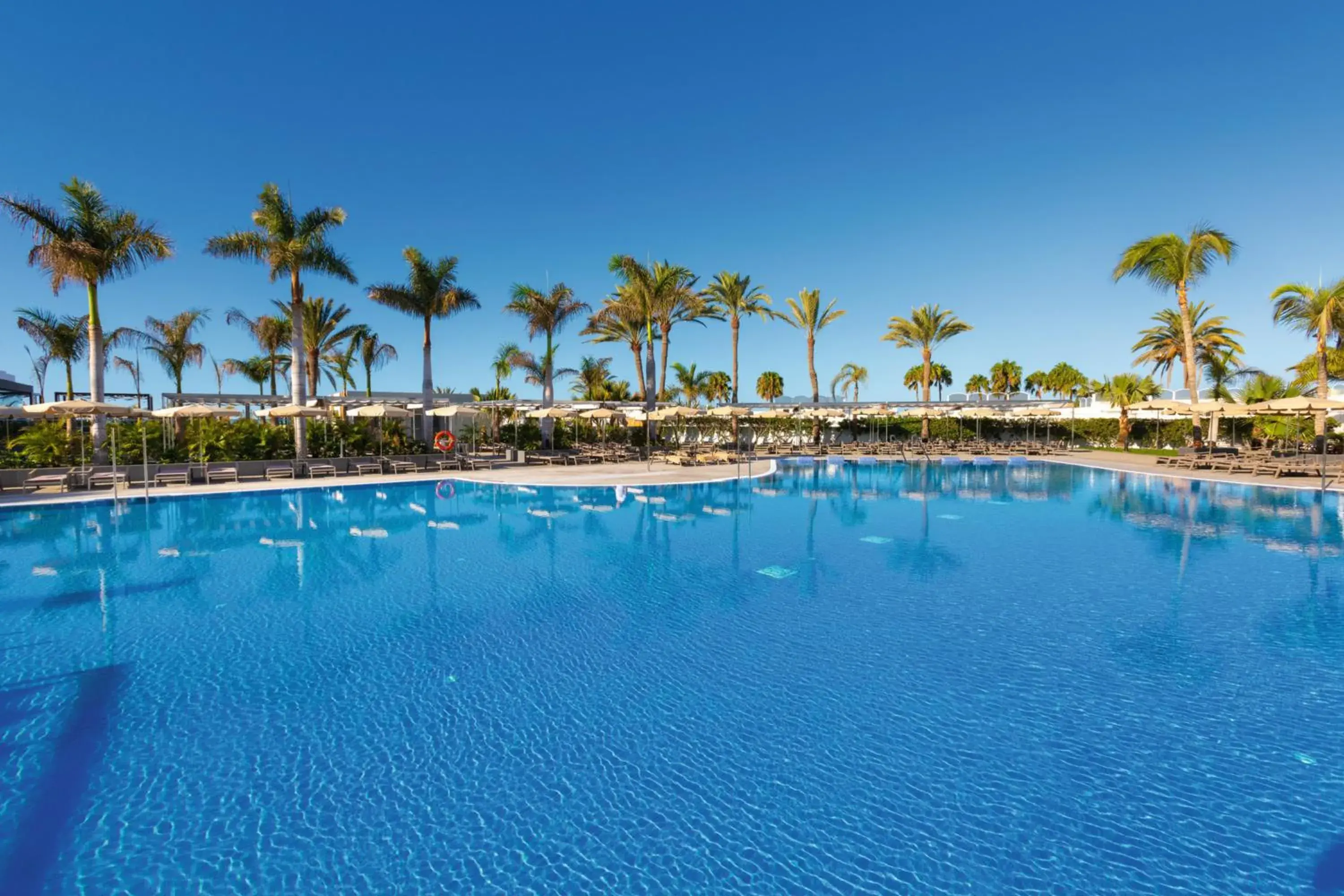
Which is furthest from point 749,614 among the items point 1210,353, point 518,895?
point 1210,353

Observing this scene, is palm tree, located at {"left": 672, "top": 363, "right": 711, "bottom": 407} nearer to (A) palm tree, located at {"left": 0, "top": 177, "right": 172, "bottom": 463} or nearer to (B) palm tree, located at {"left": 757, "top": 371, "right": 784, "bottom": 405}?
(B) palm tree, located at {"left": 757, "top": 371, "right": 784, "bottom": 405}

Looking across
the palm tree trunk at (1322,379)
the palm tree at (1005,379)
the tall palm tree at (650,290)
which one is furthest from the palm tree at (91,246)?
the palm tree at (1005,379)

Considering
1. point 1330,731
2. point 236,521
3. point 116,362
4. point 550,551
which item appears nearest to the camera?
point 1330,731

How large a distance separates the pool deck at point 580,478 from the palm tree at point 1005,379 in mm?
31798

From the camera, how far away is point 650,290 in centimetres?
2781

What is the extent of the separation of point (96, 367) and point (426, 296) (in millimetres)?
10548

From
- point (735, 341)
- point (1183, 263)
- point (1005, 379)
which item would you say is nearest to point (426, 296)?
point (735, 341)

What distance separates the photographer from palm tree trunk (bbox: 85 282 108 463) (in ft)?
55.4

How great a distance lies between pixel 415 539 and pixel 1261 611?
45.4ft

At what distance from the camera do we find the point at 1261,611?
25.1ft

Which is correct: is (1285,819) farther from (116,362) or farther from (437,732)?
(116,362)

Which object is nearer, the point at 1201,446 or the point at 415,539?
the point at 415,539

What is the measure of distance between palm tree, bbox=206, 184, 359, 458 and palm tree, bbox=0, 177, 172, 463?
6.87 ft

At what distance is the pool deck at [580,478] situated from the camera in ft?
53.3
